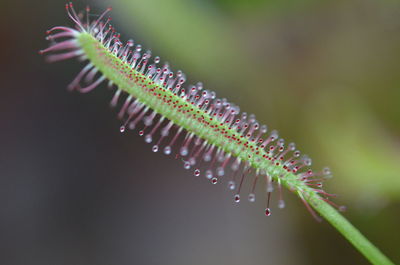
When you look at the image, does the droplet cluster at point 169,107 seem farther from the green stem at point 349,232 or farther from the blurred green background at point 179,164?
the blurred green background at point 179,164

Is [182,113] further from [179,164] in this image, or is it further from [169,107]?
[179,164]

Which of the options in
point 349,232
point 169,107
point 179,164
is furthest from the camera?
point 179,164

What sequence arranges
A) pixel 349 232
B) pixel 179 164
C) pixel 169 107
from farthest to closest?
pixel 179 164 < pixel 349 232 < pixel 169 107

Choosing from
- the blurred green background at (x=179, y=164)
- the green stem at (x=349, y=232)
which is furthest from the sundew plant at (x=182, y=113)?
the blurred green background at (x=179, y=164)

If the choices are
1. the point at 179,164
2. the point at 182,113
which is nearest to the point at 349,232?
the point at 182,113

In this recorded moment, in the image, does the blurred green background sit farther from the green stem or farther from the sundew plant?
the sundew plant

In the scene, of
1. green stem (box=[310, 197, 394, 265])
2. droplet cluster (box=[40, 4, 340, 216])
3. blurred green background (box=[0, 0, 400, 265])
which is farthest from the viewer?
blurred green background (box=[0, 0, 400, 265])

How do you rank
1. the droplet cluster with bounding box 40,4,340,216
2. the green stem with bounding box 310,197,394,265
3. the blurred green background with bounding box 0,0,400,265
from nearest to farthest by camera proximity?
the droplet cluster with bounding box 40,4,340,216, the green stem with bounding box 310,197,394,265, the blurred green background with bounding box 0,0,400,265

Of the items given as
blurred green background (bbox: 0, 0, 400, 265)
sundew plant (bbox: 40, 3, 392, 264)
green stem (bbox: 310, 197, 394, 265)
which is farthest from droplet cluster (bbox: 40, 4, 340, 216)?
blurred green background (bbox: 0, 0, 400, 265)

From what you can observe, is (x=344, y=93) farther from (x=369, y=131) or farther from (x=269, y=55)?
(x=269, y=55)
